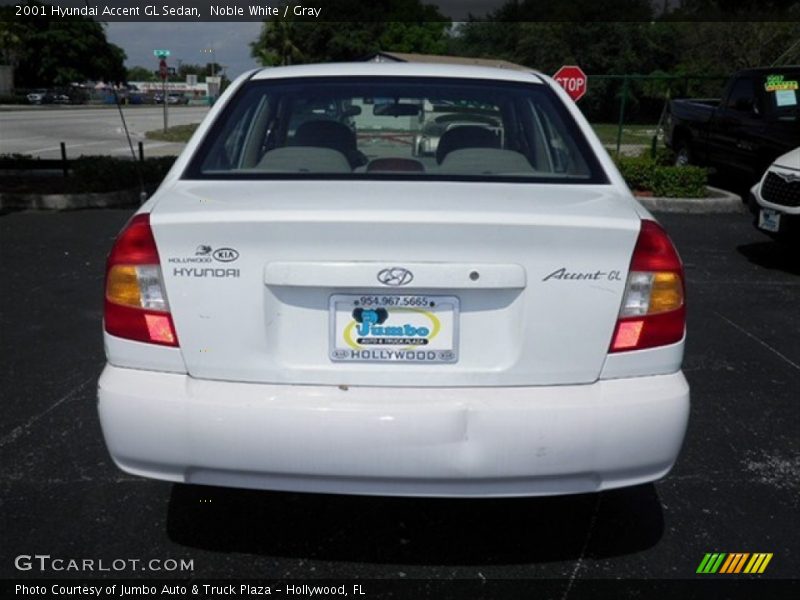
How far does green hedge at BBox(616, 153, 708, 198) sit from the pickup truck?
642mm

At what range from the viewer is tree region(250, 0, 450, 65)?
2376 inches

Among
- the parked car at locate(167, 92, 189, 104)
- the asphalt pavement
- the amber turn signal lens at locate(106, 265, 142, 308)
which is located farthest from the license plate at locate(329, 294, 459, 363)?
the parked car at locate(167, 92, 189, 104)

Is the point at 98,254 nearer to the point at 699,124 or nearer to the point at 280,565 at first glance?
the point at 280,565

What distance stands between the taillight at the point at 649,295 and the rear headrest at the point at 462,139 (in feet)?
3.81

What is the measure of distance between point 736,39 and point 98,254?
3098 cm

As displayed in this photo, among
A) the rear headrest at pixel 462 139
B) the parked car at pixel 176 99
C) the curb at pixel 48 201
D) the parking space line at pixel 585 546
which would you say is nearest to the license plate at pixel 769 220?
the rear headrest at pixel 462 139

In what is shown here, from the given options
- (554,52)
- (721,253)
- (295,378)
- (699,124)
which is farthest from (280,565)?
(554,52)

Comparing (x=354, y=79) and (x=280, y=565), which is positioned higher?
(x=354, y=79)

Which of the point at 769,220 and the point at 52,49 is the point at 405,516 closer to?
the point at 769,220

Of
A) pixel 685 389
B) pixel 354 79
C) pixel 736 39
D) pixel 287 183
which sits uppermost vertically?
pixel 736 39

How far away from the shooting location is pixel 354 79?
3443 millimetres

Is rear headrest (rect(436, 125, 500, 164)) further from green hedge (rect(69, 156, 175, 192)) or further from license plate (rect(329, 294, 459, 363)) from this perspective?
A: green hedge (rect(69, 156, 175, 192))

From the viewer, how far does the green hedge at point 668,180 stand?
1131 cm

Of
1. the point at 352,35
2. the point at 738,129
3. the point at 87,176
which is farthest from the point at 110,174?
the point at 352,35
